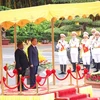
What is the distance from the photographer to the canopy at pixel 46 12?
632 inches

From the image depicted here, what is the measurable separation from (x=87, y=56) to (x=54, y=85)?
5923mm

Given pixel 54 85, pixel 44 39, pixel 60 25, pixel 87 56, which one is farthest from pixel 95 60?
pixel 44 39

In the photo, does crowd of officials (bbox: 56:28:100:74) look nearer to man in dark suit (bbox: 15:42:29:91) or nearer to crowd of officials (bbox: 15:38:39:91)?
crowd of officials (bbox: 15:38:39:91)

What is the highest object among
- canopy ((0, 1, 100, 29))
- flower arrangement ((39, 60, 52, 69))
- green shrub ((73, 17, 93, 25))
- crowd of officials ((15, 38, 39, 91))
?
canopy ((0, 1, 100, 29))

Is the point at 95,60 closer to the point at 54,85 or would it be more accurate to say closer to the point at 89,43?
the point at 89,43

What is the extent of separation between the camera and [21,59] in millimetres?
17328

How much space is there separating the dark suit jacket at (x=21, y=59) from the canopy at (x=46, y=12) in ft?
3.06

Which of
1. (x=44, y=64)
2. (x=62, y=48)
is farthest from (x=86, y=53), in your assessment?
(x=44, y=64)

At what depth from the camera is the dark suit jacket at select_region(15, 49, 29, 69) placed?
17.2 meters

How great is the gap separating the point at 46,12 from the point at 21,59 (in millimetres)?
1677

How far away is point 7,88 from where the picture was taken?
17750 millimetres

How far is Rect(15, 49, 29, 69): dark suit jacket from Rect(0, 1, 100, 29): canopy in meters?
0.93

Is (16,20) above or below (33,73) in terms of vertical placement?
above

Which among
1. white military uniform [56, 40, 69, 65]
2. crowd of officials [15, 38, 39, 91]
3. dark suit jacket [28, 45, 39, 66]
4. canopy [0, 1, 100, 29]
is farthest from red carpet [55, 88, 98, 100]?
white military uniform [56, 40, 69, 65]
